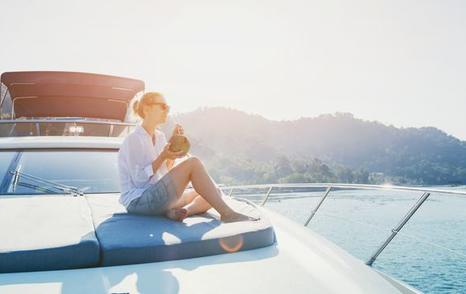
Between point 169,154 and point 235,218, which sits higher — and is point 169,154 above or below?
above

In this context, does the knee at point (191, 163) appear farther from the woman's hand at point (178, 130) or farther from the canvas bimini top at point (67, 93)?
the canvas bimini top at point (67, 93)

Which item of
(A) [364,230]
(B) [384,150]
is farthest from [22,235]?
(B) [384,150]

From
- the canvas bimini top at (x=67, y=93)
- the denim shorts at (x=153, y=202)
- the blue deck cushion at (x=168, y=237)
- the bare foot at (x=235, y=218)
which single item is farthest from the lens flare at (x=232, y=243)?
the canvas bimini top at (x=67, y=93)

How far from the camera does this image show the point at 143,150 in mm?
2469

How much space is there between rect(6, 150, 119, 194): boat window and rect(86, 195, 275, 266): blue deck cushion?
72cm

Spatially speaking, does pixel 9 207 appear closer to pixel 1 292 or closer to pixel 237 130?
pixel 1 292

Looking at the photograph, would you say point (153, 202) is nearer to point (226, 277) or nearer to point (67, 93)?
A: point (226, 277)

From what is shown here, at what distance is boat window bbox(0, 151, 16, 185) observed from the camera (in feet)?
8.29

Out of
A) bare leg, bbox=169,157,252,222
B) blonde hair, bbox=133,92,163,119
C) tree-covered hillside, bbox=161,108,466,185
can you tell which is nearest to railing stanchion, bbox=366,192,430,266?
bare leg, bbox=169,157,252,222

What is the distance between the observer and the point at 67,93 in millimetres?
4617

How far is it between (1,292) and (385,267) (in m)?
2.65

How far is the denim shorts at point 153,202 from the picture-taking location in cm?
211

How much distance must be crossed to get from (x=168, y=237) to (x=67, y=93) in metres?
3.60

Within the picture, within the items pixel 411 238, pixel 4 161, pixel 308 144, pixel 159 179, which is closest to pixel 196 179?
pixel 159 179
